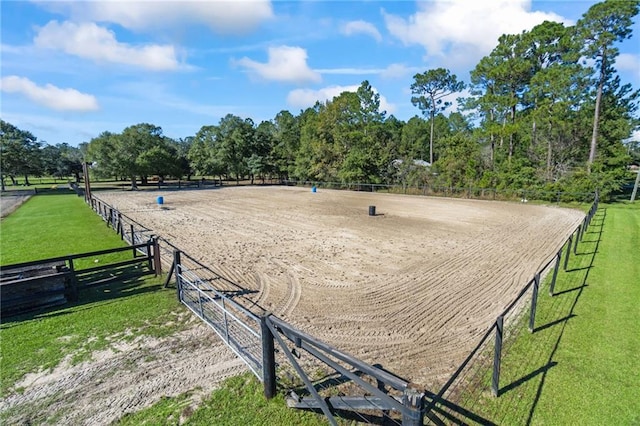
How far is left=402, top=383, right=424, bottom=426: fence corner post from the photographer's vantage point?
212 cm

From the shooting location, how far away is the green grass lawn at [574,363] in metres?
3.80

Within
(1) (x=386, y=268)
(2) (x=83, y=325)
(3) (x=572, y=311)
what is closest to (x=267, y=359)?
(2) (x=83, y=325)

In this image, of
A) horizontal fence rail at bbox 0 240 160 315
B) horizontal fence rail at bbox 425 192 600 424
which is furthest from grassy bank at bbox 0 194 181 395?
horizontal fence rail at bbox 425 192 600 424

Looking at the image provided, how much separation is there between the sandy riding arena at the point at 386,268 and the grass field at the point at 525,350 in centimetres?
89

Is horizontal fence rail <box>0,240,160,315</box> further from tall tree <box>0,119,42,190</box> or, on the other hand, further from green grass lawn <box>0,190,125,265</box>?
tall tree <box>0,119,42,190</box>

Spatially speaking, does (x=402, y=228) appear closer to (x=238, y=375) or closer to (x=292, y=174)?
(x=238, y=375)

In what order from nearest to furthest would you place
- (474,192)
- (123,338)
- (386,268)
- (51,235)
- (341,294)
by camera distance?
(123,338)
(341,294)
(386,268)
(51,235)
(474,192)

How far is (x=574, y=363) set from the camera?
4.68 meters

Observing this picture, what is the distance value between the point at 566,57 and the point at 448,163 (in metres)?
11.7

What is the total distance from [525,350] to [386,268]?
179 inches

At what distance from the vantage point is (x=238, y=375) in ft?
14.8

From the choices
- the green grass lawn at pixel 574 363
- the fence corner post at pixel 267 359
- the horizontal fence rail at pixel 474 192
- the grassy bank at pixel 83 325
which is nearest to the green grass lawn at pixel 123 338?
the grassy bank at pixel 83 325

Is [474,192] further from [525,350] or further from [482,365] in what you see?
[482,365]

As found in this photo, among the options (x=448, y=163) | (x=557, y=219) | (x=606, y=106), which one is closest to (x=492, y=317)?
(x=557, y=219)
